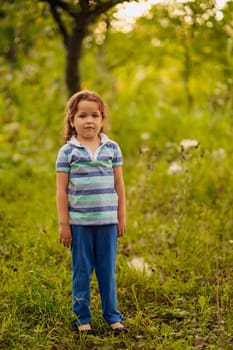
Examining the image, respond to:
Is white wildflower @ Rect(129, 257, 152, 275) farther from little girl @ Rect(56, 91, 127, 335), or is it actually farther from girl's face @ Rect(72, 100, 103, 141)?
girl's face @ Rect(72, 100, 103, 141)

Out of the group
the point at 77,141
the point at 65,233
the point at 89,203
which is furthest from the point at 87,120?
the point at 65,233

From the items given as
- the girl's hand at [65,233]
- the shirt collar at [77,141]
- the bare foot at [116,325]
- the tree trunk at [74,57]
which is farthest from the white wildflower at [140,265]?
the tree trunk at [74,57]

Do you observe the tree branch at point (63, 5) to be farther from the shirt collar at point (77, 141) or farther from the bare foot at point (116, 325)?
the bare foot at point (116, 325)

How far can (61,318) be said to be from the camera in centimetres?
352

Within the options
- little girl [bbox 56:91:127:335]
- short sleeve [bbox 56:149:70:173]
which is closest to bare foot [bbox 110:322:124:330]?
little girl [bbox 56:91:127:335]

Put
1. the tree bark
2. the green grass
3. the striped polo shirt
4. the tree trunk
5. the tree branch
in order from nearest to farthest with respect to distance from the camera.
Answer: the striped polo shirt < the green grass < the tree bark < the tree branch < the tree trunk

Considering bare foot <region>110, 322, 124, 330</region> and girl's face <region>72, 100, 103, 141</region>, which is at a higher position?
girl's face <region>72, 100, 103, 141</region>

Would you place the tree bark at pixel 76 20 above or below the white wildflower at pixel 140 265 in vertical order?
above

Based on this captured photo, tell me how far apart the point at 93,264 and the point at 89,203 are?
0.37 meters

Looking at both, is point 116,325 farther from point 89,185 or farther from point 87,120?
point 87,120

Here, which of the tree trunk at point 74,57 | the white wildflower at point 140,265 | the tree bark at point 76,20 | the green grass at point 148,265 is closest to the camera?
→ the green grass at point 148,265

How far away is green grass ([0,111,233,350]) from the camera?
3.36 m

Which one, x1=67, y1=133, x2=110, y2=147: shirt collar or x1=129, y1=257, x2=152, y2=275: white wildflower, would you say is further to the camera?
x1=129, y1=257, x2=152, y2=275: white wildflower

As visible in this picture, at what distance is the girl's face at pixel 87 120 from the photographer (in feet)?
10.8
